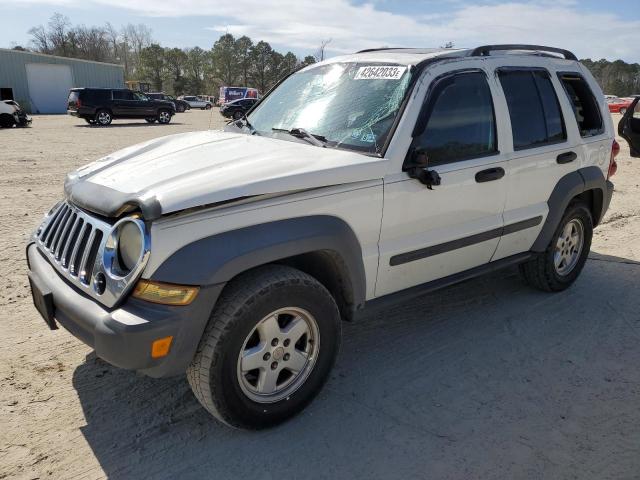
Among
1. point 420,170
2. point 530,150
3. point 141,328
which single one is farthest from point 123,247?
point 530,150

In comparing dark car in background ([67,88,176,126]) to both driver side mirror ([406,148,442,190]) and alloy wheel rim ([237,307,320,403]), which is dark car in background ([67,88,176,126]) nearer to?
driver side mirror ([406,148,442,190])

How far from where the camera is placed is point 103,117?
25781 mm

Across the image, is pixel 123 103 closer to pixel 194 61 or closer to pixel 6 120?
pixel 6 120

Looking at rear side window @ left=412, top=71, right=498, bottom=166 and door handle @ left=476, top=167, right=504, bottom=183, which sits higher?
rear side window @ left=412, top=71, right=498, bottom=166


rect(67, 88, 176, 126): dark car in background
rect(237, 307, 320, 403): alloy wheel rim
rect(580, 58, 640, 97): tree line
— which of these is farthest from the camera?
rect(580, 58, 640, 97): tree line

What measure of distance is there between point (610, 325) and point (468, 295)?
1.10m

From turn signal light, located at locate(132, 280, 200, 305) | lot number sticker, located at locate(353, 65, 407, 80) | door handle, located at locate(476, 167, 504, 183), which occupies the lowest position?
turn signal light, located at locate(132, 280, 200, 305)

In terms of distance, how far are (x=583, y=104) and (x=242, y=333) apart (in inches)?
144

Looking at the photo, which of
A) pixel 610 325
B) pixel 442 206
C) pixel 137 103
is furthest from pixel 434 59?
pixel 137 103

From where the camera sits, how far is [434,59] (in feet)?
11.5

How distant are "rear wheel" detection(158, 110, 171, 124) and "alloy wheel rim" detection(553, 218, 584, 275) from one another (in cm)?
2593

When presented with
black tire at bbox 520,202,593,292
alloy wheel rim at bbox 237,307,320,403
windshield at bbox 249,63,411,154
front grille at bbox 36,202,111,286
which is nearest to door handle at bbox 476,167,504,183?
windshield at bbox 249,63,411,154

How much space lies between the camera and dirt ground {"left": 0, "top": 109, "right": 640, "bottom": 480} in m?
2.64

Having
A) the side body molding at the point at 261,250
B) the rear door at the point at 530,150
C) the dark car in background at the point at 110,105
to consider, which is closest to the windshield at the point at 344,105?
the side body molding at the point at 261,250
